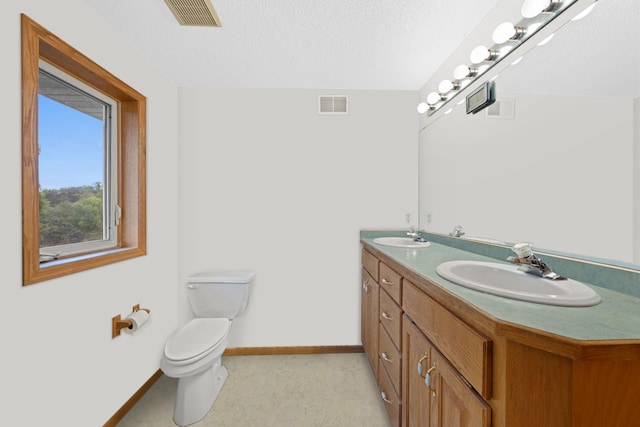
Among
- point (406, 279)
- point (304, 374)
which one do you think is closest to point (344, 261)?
point (304, 374)

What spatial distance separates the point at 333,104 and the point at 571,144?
62.8 inches

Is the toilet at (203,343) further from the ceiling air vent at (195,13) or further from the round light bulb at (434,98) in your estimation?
the round light bulb at (434,98)

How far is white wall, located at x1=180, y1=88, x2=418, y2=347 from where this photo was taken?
2076 millimetres

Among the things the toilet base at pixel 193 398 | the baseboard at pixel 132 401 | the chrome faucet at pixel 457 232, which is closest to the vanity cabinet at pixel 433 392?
the chrome faucet at pixel 457 232

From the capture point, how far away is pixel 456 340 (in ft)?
2.35

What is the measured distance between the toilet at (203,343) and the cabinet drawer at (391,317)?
1.00 m

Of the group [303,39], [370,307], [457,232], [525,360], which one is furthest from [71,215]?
[457,232]

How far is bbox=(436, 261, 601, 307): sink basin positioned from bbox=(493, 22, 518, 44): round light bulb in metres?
1.04

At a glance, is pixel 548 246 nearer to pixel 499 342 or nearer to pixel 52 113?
pixel 499 342

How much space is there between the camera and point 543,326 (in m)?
0.51

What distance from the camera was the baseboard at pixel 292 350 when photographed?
2.08 m

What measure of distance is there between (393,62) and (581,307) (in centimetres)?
172

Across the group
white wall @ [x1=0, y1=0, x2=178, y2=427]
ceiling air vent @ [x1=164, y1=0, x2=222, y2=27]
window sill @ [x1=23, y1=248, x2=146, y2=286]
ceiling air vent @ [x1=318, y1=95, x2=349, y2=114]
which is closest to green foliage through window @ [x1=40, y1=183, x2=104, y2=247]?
window sill @ [x1=23, y1=248, x2=146, y2=286]

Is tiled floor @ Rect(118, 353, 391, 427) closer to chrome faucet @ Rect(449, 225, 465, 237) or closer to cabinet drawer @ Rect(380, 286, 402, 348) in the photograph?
cabinet drawer @ Rect(380, 286, 402, 348)
